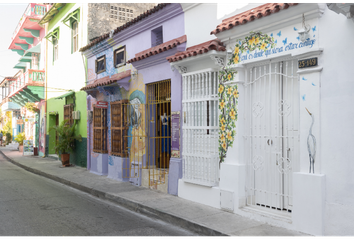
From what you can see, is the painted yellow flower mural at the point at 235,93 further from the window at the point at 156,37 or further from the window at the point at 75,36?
the window at the point at 75,36

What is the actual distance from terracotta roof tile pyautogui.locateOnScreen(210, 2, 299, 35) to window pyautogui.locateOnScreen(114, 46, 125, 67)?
4960 mm

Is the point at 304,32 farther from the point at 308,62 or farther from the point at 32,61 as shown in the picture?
the point at 32,61

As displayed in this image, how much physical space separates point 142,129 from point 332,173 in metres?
5.72

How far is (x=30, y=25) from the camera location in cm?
1977

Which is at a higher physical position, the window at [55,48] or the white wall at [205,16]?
the window at [55,48]

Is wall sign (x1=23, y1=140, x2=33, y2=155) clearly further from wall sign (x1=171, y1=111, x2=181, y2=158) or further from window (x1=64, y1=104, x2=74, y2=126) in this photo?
wall sign (x1=171, y1=111, x2=181, y2=158)

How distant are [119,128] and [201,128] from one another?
4.01 m

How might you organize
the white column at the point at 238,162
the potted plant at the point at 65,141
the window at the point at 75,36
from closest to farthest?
the white column at the point at 238,162
the potted plant at the point at 65,141
the window at the point at 75,36

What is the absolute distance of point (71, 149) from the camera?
14164mm

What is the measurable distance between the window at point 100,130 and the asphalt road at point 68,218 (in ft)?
8.80

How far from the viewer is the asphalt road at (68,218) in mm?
5371

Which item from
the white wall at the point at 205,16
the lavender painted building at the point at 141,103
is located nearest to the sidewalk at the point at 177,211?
the lavender painted building at the point at 141,103

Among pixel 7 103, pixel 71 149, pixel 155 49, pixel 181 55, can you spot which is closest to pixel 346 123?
pixel 181 55

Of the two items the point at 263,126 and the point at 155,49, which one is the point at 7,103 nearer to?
the point at 155,49
